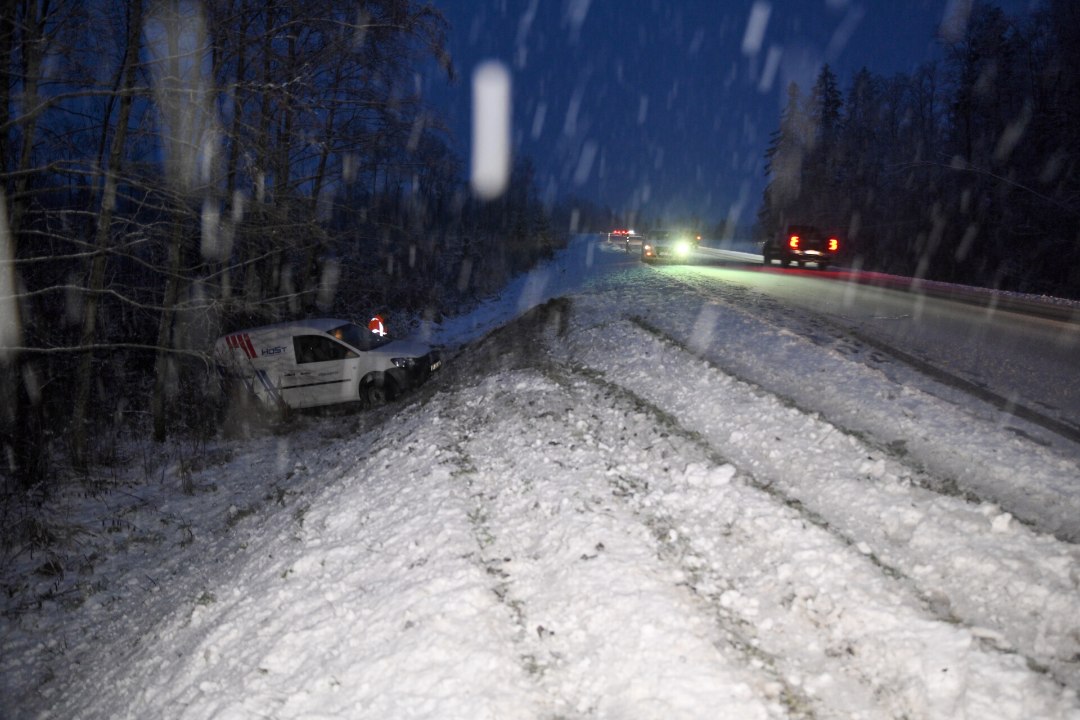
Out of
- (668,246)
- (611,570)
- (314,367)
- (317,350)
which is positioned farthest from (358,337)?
(668,246)

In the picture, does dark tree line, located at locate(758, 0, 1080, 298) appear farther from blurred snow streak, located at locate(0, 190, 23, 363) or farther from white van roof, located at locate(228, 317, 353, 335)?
blurred snow streak, located at locate(0, 190, 23, 363)

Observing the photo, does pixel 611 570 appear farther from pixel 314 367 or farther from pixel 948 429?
pixel 314 367

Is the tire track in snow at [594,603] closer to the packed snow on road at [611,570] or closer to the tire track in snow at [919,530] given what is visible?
the packed snow on road at [611,570]

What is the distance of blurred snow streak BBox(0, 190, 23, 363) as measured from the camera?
665cm

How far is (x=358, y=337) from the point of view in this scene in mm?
12461

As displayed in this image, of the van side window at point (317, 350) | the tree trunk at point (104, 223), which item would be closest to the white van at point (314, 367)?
the van side window at point (317, 350)

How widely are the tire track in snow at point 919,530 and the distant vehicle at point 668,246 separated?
2230cm

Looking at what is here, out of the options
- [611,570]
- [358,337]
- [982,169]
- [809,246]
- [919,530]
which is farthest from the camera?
[809,246]

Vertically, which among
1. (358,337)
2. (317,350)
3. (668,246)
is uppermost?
(668,246)

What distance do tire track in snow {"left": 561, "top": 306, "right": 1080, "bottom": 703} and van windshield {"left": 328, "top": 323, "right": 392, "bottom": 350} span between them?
739 centimetres

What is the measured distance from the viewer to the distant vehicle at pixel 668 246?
92.6ft

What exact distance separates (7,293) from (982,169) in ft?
87.8

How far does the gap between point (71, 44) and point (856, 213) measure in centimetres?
5054

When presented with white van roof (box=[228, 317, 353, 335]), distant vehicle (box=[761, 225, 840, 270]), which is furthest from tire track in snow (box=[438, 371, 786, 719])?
distant vehicle (box=[761, 225, 840, 270])
